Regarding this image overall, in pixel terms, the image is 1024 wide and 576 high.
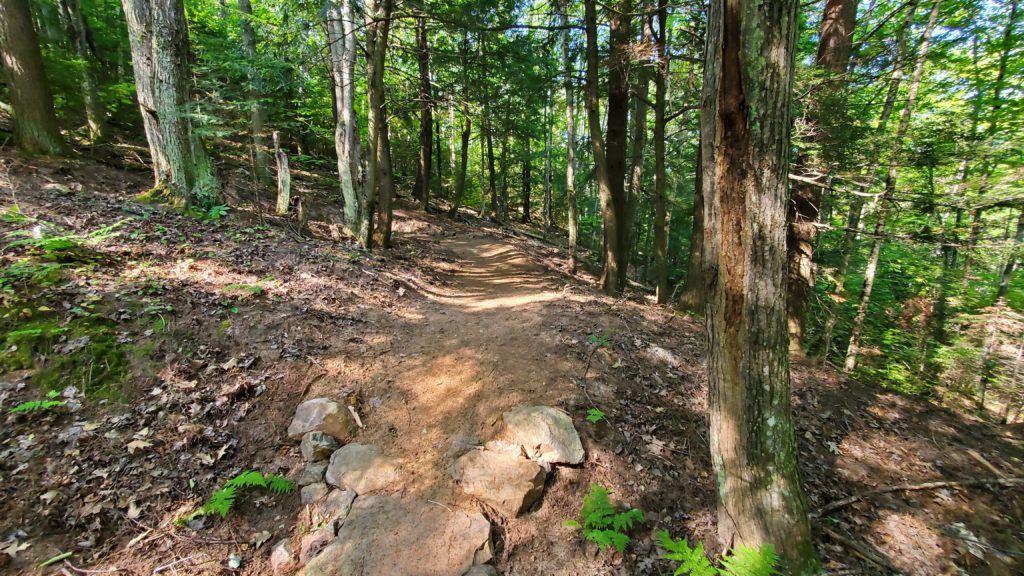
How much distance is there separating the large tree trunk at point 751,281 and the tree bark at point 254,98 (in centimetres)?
993

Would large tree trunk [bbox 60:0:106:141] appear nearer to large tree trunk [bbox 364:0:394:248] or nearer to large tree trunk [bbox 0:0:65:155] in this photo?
large tree trunk [bbox 0:0:65:155]

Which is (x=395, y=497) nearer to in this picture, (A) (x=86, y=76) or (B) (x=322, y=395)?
(B) (x=322, y=395)

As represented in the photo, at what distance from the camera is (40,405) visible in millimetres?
3316

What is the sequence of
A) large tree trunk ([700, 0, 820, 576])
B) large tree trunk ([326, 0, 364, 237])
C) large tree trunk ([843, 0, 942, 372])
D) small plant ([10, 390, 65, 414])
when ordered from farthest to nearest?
large tree trunk ([326, 0, 364, 237]) < large tree trunk ([843, 0, 942, 372]) < small plant ([10, 390, 65, 414]) < large tree trunk ([700, 0, 820, 576])

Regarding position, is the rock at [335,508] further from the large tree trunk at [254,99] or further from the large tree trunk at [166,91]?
the large tree trunk at [254,99]

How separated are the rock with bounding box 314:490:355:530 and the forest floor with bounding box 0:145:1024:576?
24cm

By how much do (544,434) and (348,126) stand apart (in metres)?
8.68

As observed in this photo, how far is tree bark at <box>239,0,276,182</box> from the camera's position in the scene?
9.29m

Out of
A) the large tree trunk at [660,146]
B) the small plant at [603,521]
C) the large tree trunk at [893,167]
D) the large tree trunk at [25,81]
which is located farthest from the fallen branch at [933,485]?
the large tree trunk at [25,81]

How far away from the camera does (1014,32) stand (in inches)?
372

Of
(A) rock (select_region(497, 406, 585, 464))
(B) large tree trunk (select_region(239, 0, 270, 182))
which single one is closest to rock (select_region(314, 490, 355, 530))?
(A) rock (select_region(497, 406, 585, 464))

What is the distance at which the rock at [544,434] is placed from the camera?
3.92 meters

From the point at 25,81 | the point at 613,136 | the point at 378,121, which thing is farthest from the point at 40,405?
the point at 613,136

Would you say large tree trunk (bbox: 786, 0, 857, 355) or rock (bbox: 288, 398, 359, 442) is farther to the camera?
large tree trunk (bbox: 786, 0, 857, 355)
